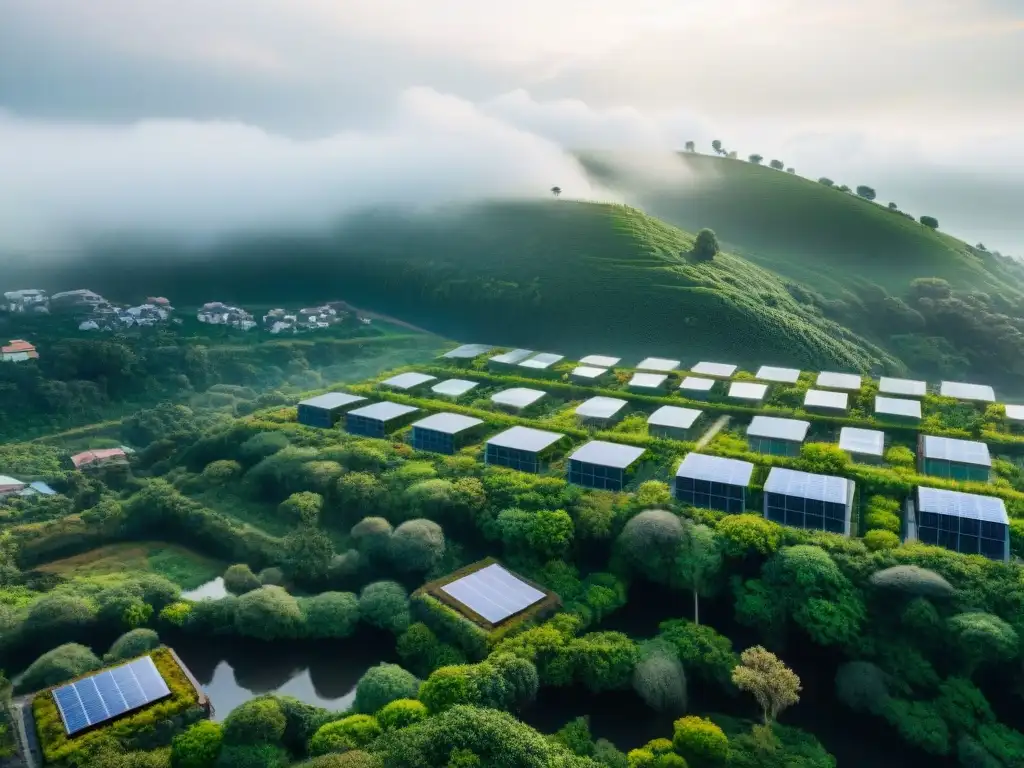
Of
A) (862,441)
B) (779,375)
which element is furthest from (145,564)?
(779,375)

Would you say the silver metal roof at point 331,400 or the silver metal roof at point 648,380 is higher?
the silver metal roof at point 648,380

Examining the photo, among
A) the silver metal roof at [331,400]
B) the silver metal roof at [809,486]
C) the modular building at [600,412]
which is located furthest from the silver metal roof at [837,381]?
the silver metal roof at [331,400]

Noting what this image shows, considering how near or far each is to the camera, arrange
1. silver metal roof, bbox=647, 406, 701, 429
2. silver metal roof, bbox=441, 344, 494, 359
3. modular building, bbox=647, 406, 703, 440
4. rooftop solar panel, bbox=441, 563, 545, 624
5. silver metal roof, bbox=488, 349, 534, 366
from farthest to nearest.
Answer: silver metal roof, bbox=441, 344, 494, 359 < silver metal roof, bbox=488, 349, 534, 366 < silver metal roof, bbox=647, 406, 701, 429 < modular building, bbox=647, 406, 703, 440 < rooftop solar panel, bbox=441, 563, 545, 624

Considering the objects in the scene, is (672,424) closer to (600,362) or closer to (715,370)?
(715,370)

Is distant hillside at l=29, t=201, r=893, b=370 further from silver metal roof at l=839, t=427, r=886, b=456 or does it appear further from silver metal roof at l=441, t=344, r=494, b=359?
silver metal roof at l=839, t=427, r=886, b=456

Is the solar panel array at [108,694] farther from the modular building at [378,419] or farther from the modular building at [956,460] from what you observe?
the modular building at [956,460]

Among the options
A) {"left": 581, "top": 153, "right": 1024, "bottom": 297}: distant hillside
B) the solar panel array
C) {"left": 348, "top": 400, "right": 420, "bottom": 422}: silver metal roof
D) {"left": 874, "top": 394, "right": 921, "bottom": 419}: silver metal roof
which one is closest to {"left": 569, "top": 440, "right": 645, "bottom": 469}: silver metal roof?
{"left": 348, "top": 400, "right": 420, "bottom": 422}: silver metal roof
